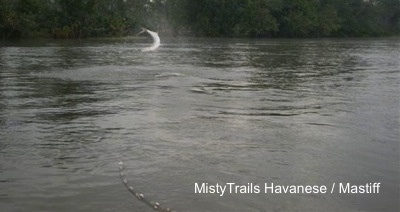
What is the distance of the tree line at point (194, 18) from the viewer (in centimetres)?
5100

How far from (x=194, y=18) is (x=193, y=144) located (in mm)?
67211

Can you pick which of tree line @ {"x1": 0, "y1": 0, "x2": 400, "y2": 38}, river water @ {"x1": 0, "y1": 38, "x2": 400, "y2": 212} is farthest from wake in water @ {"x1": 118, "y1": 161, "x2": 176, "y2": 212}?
tree line @ {"x1": 0, "y1": 0, "x2": 400, "y2": 38}

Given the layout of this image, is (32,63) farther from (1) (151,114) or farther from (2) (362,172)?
(2) (362,172)

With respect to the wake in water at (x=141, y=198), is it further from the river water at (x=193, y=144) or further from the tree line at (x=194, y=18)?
the tree line at (x=194, y=18)

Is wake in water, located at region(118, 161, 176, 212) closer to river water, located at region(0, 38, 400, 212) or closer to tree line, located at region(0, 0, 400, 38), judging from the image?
river water, located at region(0, 38, 400, 212)

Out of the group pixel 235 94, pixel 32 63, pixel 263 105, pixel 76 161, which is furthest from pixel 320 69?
pixel 76 161

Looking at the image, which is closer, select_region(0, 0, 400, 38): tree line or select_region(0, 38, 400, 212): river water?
select_region(0, 38, 400, 212): river water

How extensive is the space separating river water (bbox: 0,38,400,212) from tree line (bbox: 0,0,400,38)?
37.9 meters

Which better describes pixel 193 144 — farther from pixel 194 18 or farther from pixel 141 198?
pixel 194 18

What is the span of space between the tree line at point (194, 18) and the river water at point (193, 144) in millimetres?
37945

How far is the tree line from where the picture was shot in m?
51.0

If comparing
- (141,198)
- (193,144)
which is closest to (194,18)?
(193,144)

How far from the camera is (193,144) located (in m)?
6.79

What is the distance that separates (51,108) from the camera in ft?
31.3
